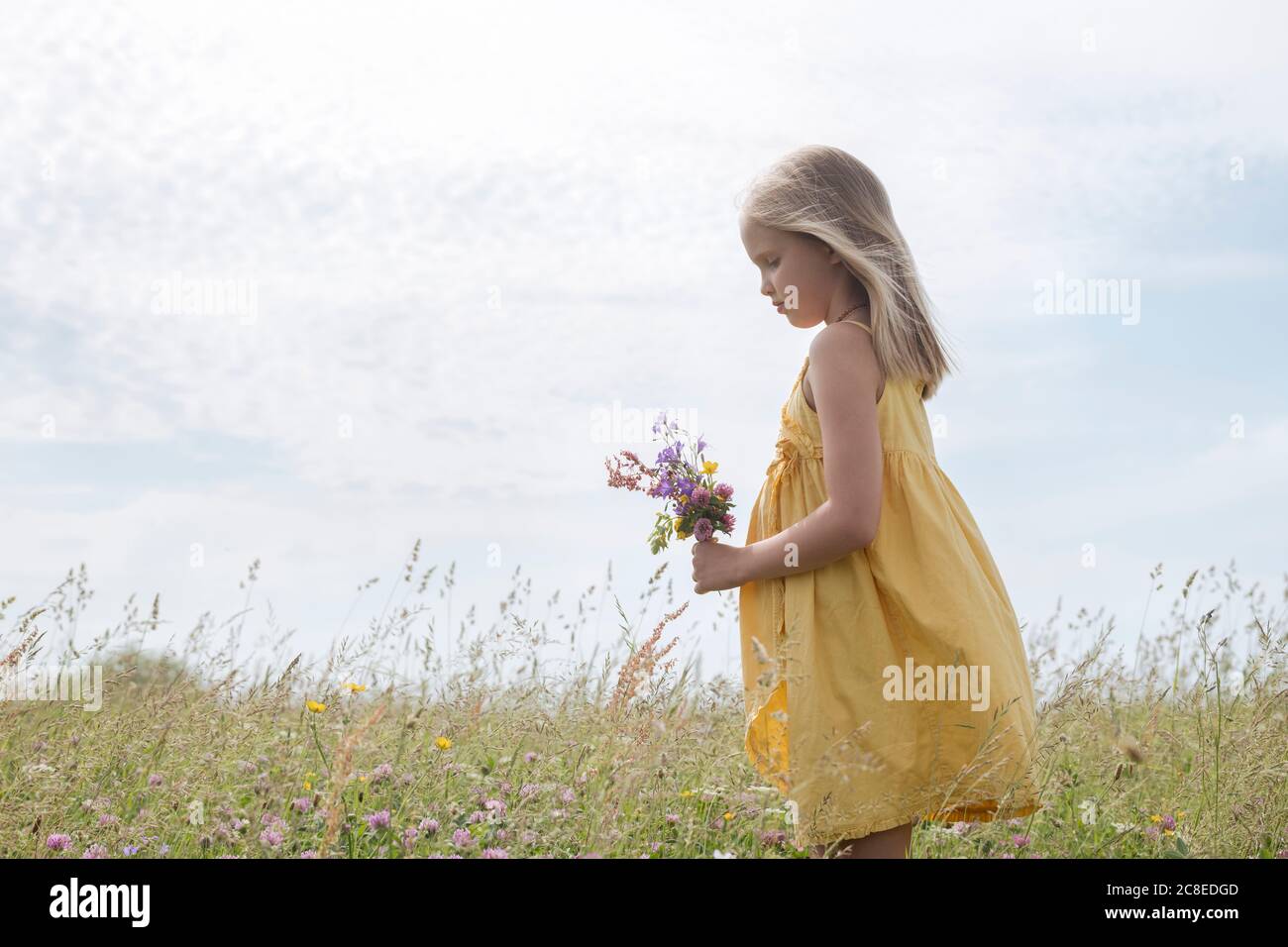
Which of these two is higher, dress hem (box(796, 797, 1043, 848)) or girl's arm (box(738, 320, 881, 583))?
girl's arm (box(738, 320, 881, 583))

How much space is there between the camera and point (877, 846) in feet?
9.20

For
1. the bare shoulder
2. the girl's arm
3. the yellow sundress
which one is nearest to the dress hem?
the yellow sundress

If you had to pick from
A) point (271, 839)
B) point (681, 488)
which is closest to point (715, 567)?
point (681, 488)

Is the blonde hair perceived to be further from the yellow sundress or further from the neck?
the yellow sundress

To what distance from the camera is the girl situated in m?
2.80

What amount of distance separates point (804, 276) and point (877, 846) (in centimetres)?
161

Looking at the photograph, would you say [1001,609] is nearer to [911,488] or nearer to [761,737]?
[911,488]

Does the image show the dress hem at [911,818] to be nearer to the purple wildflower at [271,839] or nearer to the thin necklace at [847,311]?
the thin necklace at [847,311]

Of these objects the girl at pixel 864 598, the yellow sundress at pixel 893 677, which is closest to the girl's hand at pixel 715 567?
the girl at pixel 864 598

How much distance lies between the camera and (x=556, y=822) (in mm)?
3395

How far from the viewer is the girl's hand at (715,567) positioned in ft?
A: 9.76

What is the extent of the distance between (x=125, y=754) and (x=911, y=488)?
9.37ft

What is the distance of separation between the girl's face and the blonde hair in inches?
1.2
